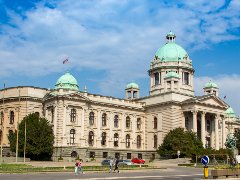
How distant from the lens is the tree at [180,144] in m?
90.7

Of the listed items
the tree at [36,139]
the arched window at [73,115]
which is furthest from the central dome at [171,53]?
the tree at [36,139]

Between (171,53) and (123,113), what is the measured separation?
74.2 ft

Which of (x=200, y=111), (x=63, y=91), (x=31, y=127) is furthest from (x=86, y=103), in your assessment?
(x=200, y=111)

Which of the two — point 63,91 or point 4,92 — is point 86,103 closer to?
point 63,91

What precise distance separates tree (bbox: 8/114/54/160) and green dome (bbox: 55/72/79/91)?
39.1 ft

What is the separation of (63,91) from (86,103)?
257 inches

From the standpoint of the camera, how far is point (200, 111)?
99812 millimetres

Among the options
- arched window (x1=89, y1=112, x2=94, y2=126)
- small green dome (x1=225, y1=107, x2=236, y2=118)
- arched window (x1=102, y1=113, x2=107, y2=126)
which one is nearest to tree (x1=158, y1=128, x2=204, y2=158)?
arched window (x1=102, y1=113, x2=107, y2=126)

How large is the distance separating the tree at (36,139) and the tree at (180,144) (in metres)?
25.2

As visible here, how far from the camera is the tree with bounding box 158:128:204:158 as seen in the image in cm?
9069

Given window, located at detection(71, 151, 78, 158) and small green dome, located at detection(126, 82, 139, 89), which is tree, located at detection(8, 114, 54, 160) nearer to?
window, located at detection(71, 151, 78, 158)

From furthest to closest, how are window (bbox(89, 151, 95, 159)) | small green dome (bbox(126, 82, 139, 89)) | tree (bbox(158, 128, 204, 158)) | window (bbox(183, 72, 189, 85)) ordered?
small green dome (bbox(126, 82, 139, 89)) < window (bbox(183, 72, 189, 85)) < window (bbox(89, 151, 95, 159)) < tree (bbox(158, 128, 204, 158))

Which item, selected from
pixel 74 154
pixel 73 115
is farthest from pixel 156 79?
pixel 74 154

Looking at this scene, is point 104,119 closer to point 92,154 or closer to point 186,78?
point 92,154
